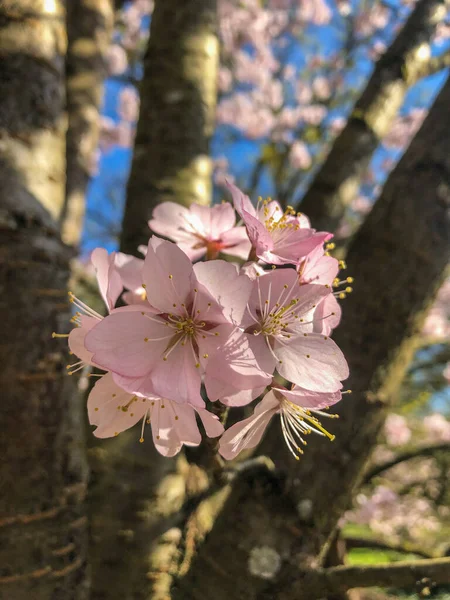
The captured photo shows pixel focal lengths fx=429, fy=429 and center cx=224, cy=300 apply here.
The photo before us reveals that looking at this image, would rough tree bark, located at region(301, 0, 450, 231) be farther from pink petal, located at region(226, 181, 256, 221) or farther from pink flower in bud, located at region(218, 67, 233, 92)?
pink flower in bud, located at region(218, 67, 233, 92)

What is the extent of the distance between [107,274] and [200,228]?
244mm

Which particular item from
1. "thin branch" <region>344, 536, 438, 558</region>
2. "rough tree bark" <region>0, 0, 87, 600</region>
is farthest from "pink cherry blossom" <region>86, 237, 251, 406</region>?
"thin branch" <region>344, 536, 438, 558</region>

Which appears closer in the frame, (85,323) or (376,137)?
(85,323)

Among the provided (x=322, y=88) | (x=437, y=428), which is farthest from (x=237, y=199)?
(x=322, y=88)

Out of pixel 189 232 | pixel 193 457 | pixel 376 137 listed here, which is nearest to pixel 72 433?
pixel 193 457

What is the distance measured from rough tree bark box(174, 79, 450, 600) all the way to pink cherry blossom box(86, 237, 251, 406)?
61 centimetres

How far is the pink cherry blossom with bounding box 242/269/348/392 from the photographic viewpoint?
→ 0.58 m

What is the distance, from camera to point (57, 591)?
3.03 feet

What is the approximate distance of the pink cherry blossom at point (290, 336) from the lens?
1.90 feet

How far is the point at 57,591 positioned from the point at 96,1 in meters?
2.74

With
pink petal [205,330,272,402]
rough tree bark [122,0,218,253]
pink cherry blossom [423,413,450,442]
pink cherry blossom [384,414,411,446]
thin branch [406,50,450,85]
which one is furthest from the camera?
pink cherry blossom [423,413,450,442]

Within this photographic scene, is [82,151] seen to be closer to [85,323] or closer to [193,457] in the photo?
[193,457]

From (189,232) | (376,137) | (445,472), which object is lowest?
(445,472)

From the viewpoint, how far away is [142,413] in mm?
671
